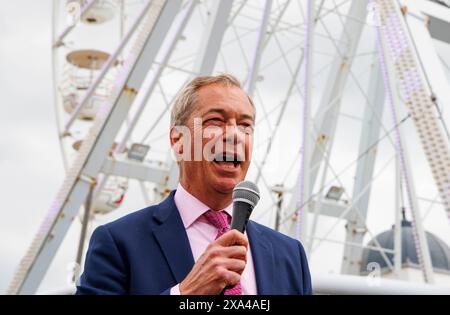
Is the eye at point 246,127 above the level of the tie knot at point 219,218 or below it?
above

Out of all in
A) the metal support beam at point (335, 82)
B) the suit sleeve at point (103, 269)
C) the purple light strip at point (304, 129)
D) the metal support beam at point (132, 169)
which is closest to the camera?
the suit sleeve at point (103, 269)

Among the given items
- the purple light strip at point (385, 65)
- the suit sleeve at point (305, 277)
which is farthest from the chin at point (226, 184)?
the purple light strip at point (385, 65)

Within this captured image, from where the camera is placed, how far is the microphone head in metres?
2.08

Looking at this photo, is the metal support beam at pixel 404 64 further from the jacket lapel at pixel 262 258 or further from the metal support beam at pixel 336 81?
the metal support beam at pixel 336 81

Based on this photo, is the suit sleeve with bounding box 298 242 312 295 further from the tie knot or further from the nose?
the nose

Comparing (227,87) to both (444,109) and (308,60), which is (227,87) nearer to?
(444,109)

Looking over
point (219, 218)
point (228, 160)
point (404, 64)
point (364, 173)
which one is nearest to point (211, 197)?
point (219, 218)

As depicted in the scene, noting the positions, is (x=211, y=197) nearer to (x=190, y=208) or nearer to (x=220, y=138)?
(x=190, y=208)

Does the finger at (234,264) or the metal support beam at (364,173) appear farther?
the metal support beam at (364,173)

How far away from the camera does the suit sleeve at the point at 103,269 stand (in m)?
2.14

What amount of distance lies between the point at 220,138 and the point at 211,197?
0.20m

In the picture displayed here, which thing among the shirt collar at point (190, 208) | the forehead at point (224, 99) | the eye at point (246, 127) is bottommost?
the shirt collar at point (190, 208)

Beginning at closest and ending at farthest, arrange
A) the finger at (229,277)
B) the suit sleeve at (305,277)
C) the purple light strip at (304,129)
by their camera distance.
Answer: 1. the finger at (229,277)
2. the suit sleeve at (305,277)
3. the purple light strip at (304,129)

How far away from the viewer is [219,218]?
231 cm
